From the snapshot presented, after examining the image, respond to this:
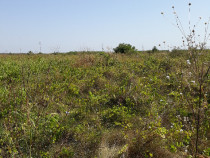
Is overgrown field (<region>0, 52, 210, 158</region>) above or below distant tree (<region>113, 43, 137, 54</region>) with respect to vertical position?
below

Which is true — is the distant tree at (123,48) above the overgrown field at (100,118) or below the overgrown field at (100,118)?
above

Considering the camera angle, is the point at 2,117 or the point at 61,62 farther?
the point at 61,62

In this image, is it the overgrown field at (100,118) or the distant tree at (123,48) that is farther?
the distant tree at (123,48)

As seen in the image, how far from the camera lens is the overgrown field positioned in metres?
2.58

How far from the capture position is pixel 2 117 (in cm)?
339

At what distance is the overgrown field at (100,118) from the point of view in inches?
102

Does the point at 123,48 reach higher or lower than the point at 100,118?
higher

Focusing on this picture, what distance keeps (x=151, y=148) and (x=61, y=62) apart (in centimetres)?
577

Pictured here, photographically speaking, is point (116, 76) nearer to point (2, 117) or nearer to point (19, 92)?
point (19, 92)

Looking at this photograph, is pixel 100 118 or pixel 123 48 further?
Result: pixel 123 48

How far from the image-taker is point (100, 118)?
11.8 feet

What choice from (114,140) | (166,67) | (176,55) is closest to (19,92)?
(114,140)

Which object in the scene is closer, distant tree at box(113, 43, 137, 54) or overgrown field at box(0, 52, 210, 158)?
overgrown field at box(0, 52, 210, 158)

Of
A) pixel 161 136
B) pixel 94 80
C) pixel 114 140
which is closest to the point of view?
pixel 161 136
